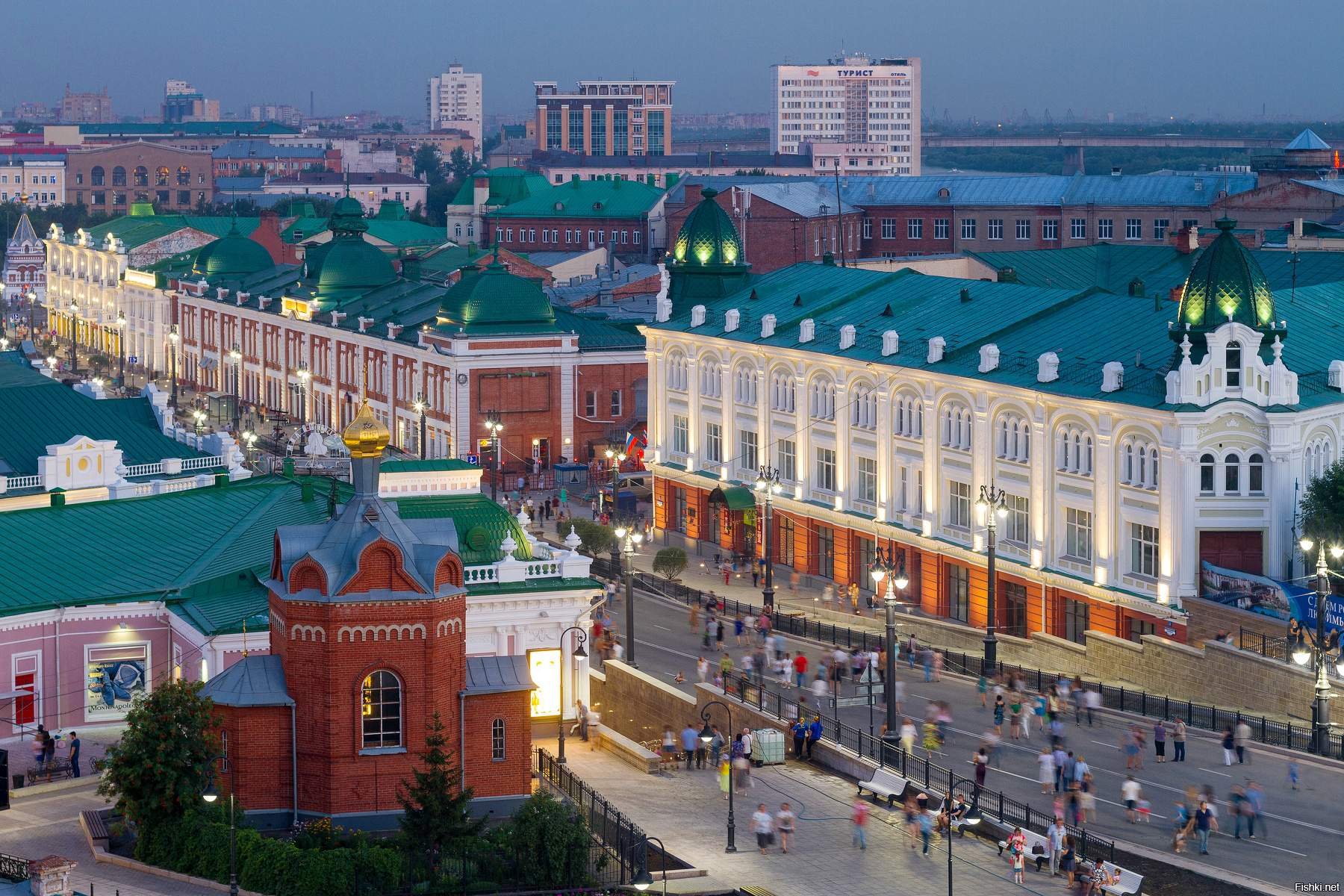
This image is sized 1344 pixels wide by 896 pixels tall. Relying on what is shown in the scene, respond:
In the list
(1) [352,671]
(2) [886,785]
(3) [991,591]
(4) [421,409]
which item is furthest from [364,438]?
(4) [421,409]

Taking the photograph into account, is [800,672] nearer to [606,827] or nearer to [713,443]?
[606,827]

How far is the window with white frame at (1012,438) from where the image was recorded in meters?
69.3

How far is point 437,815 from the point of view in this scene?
135 ft

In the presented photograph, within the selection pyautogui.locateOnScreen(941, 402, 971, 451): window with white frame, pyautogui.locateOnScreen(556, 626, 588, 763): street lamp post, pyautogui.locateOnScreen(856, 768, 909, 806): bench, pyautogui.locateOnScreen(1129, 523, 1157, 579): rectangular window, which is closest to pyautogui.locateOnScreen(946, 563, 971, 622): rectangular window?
pyautogui.locateOnScreen(941, 402, 971, 451): window with white frame

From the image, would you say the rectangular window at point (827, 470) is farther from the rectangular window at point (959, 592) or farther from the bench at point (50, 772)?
the bench at point (50, 772)

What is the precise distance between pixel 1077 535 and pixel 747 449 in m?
20.2

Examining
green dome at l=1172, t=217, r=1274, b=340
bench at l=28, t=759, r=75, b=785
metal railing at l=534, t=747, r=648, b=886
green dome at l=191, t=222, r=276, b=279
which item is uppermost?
green dome at l=1172, t=217, r=1274, b=340

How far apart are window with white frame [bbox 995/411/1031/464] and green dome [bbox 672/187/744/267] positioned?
23326 mm

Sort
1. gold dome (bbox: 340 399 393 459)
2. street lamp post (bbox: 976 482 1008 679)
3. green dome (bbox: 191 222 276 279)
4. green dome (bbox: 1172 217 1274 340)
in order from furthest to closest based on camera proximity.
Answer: green dome (bbox: 191 222 276 279) → green dome (bbox: 1172 217 1274 340) → street lamp post (bbox: 976 482 1008 679) → gold dome (bbox: 340 399 393 459)

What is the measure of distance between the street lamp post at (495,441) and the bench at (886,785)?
44252mm

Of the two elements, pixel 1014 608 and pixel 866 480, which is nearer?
pixel 1014 608

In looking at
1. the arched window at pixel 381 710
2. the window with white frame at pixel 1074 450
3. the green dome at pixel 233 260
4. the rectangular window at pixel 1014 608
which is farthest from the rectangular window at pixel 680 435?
the green dome at pixel 233 260

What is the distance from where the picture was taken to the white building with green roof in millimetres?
63094

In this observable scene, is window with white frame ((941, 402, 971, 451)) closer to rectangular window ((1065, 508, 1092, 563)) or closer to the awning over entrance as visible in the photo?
rectangular window ((1065, 508, 1092, 563))
